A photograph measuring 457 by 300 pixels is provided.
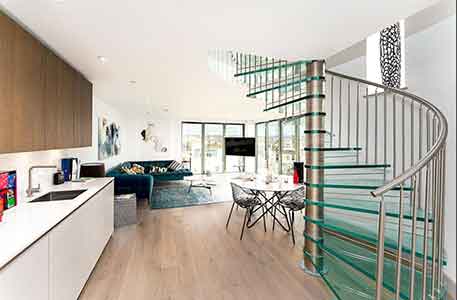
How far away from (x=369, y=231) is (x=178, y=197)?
14.2 ft

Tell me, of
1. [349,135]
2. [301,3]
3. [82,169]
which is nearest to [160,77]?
[82,169]

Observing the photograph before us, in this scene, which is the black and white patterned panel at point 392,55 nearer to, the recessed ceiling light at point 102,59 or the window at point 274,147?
the recessed ceiling light at point 102,59

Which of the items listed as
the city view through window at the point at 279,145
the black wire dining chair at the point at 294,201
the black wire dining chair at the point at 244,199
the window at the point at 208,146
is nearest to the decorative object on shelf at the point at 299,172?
the black wire dining chair at the point at 294,201

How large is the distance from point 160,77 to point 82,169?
1.94 metres

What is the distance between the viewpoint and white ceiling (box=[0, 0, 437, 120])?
1597 mm

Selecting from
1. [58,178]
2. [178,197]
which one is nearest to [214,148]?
[178,197]

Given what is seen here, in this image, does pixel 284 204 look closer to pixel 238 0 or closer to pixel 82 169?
pixel 238 0

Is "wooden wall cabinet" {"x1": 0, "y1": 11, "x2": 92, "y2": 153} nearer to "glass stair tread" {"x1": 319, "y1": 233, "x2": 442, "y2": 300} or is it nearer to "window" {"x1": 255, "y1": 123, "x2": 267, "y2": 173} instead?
"glass stair tread" {"x1": 319, "y1": 233, "x2": 442, "y2": 300}

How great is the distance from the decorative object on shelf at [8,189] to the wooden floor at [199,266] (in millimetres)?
1041

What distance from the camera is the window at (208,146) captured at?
363 inches

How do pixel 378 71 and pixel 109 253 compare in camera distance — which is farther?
pixel 378 71

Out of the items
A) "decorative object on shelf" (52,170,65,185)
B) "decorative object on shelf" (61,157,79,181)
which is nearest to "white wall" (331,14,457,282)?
"decorative object on shelf" (52,170,65,185)

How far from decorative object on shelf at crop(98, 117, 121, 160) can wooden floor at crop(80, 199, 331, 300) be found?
2.24 m

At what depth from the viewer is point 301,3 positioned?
1.57 meters
